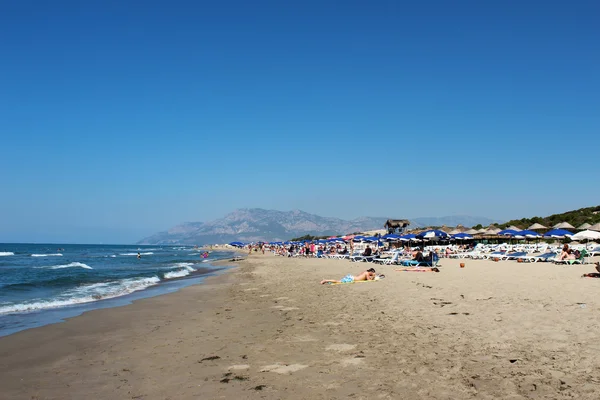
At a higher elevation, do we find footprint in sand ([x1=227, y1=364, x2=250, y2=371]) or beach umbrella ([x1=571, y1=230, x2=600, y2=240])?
beach umbrella ([x1=571, y1=230, x2=600, y2=240])

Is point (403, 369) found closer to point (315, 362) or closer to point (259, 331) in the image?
point (315, 362)

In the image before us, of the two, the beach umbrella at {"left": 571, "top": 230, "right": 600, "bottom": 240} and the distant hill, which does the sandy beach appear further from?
the distant hill

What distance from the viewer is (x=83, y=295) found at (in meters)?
14.0

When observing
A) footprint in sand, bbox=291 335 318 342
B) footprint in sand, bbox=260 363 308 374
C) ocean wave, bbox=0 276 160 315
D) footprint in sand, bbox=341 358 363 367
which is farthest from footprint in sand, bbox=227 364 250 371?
ocean wave, bbox=0 276 160 315

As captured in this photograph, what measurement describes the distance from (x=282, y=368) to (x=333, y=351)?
0.91m

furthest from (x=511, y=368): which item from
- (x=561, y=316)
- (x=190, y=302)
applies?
(x=190, y=302)

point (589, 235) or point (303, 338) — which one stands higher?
point (589, 235)

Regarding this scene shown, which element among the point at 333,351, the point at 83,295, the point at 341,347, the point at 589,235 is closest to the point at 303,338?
the point at 341,347

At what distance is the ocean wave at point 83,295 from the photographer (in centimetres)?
1122

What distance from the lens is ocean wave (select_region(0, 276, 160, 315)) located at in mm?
11219

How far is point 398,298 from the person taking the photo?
32.5 ft

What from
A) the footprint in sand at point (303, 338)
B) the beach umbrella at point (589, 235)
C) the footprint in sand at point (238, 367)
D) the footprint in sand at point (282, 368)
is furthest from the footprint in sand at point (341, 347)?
the beach umbrella at point (589, 235)

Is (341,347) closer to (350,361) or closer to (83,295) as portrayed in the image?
(350,361)

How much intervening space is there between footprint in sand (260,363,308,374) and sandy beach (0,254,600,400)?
13 millimetres
